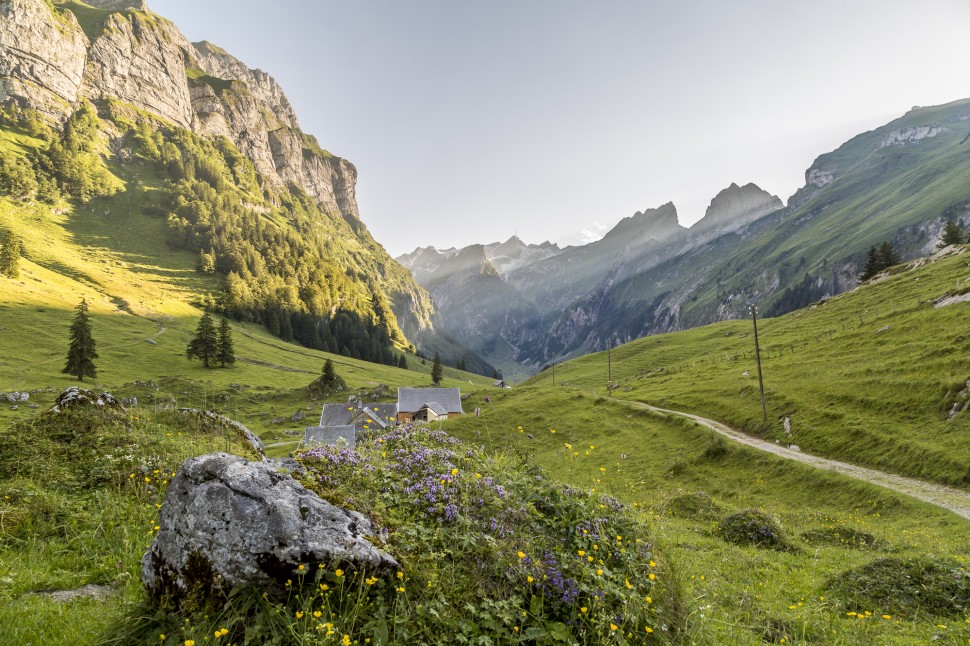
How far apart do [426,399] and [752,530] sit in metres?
79.7

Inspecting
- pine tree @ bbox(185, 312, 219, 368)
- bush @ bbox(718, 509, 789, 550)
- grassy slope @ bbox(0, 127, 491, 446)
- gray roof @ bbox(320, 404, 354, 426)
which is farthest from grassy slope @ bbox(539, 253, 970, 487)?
pine tree @ bbox(185, 312, 219, 368)

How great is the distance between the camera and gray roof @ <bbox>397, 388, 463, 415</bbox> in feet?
297

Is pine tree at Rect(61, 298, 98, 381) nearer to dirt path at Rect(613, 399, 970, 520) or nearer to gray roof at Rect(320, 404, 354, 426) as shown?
gray roof at Rect(320, 404, 354, 426)

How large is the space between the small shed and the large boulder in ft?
276

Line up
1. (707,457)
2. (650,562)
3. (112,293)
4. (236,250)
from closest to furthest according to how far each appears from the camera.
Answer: (650,562) < (707,457) < (112,293) < (236,250)

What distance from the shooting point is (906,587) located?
10.1 metres

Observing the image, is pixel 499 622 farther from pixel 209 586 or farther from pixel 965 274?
pixel 965 274

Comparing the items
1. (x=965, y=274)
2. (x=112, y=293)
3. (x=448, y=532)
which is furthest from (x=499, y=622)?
(x=112, y=293)

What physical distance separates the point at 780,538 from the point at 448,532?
17.6 m

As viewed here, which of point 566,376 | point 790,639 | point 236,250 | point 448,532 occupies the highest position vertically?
point 236,250

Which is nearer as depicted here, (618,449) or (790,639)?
(790,639)

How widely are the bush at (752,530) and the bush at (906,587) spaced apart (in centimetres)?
565

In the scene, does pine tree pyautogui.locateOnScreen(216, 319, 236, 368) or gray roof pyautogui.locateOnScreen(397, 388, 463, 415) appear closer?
gray roof pyautogui.locateOnScreen(397, 388, 463, 415)

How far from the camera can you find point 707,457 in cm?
3716
